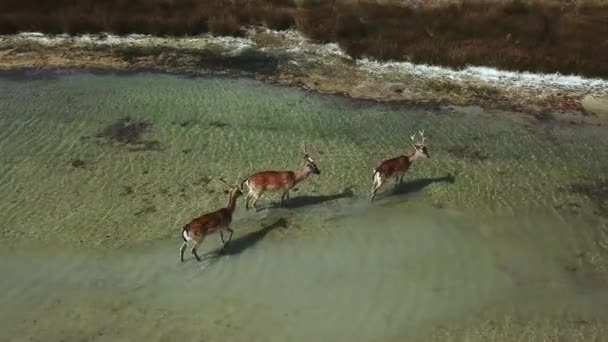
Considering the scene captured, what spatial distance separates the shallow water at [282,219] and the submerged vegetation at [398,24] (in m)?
4.16

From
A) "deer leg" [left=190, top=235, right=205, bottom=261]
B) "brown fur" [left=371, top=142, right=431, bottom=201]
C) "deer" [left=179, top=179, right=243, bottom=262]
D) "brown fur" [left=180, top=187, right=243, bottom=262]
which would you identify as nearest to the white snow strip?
"brown fur" [left=371, top=142, right=431, bottom=201]

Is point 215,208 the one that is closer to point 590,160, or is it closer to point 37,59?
point 590,160

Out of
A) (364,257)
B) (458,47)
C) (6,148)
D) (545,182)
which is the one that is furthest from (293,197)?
(458,47)

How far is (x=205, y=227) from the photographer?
37.4 ft

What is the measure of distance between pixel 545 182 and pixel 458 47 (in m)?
8.62

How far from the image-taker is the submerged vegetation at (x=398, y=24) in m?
21.7

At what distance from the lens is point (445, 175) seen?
15.2 m

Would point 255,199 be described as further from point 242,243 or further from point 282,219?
point 242,243

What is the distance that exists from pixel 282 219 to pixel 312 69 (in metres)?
9.06

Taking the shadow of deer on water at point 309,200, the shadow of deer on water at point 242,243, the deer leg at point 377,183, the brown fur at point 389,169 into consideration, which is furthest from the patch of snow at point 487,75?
the shadow of deer on water at point 242,243

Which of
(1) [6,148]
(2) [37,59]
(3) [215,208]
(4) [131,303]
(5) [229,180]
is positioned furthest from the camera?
(2) [37,59]

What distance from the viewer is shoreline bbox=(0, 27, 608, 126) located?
19.3m

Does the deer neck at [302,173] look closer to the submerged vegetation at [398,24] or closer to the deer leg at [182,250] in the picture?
the deer leg at [182,250]

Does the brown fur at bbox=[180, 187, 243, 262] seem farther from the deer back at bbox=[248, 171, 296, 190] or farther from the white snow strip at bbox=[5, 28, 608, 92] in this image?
the white snow strip at bbox=[5, 28, 608, 92]
